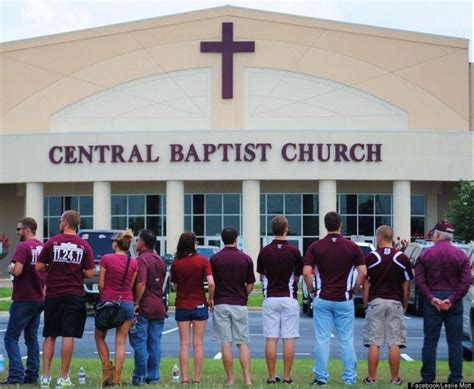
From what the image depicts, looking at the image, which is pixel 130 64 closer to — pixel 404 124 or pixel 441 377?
pixel 404 124

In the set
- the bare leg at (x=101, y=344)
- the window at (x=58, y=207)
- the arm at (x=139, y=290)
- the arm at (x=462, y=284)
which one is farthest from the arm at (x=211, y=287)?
the window at (x=58, y=207)

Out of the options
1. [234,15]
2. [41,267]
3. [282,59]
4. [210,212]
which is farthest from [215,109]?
[41,267]

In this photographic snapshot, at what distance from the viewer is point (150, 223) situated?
54281mm

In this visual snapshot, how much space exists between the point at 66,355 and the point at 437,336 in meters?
4.33

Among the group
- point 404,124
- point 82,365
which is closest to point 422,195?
point 404,124

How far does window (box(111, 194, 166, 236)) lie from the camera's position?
178 ft

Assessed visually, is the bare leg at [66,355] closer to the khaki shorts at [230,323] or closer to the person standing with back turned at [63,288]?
the person standing with back turned at [63,288]

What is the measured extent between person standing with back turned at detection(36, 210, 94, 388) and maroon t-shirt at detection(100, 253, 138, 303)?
33 centimetres

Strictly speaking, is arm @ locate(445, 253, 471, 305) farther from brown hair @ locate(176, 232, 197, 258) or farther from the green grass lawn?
brown hair @ locate(176, 232, 197, 258)

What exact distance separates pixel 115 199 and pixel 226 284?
42553 millimetres

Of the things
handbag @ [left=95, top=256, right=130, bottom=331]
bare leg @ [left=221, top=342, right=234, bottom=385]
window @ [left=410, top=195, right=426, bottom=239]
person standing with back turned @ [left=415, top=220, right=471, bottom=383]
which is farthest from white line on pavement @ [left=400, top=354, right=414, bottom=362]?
window @ [left=410, top=195, right=426, bottom=239]

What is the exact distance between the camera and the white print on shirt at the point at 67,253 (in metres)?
11.9

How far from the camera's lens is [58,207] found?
183 feet

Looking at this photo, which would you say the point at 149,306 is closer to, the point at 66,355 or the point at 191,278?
the point at 191,278
